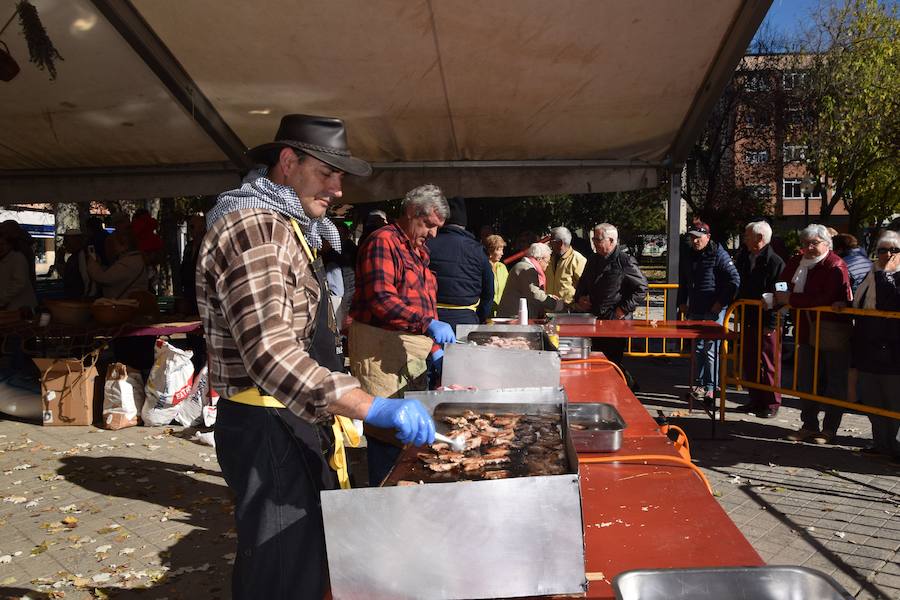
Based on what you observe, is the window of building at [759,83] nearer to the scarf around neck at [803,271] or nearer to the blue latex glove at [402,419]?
the scarf around neck at [803,271]

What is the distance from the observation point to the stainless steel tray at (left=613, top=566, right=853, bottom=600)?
1310 mm

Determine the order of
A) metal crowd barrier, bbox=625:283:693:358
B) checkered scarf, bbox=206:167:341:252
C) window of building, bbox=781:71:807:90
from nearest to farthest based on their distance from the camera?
1. checkered scarf, bbox=206:167:341:252
2. metal crowd barrier, bbox=625:283:693:358
3. window of building, bbox=781:71:807:90

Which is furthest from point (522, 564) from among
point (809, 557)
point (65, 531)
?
point (65, 531)

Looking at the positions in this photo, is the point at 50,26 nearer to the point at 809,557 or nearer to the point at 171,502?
the point at 171,502

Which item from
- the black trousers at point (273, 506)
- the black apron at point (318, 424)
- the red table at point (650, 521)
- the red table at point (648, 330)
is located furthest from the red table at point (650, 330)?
the black trousers at point (273, 506)

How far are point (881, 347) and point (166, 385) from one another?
6476mm

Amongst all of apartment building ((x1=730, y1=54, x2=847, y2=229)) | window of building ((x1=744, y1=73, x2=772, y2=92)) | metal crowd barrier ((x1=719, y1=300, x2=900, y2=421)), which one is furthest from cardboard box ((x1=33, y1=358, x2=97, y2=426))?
window of building ((x1=744, y1=73, x2=772, y2=92))

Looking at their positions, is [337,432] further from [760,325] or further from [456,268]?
[760,325]

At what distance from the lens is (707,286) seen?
28.5ft

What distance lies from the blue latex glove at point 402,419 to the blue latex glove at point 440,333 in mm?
2257

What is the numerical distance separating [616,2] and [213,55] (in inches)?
132

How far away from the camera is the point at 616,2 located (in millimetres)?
5305

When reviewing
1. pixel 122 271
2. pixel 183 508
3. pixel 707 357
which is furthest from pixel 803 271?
pixel 122 271

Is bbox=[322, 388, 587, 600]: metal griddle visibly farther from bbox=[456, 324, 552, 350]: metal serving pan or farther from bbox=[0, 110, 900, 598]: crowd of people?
bbox=[456, 324, 552, 350]: metal serving pan
